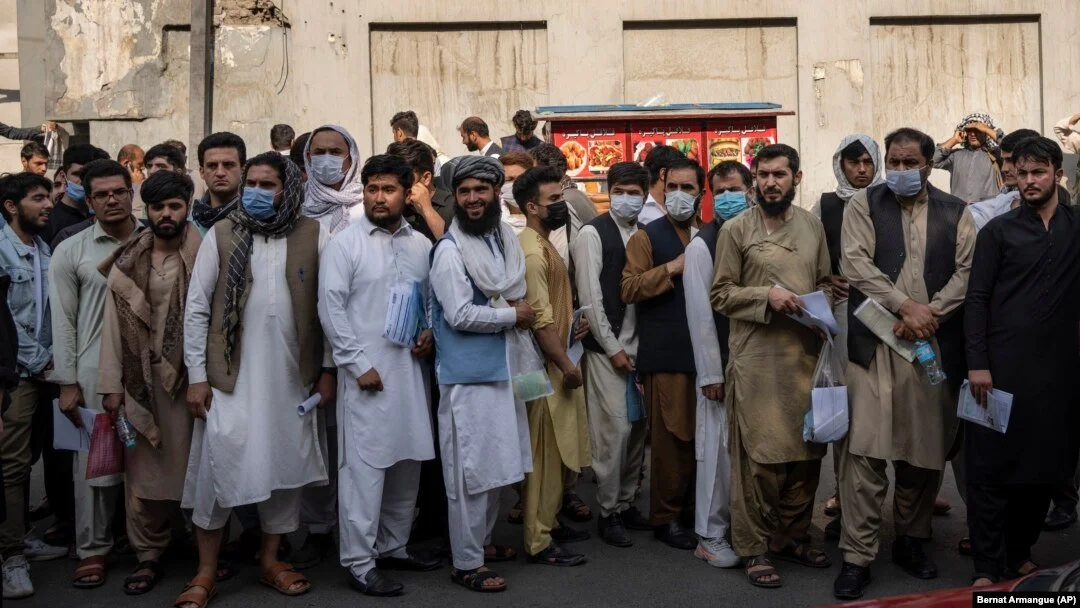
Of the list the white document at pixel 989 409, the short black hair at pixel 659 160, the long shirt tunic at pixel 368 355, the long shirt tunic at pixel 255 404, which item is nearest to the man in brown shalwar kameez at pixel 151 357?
the long shirt tunic at pixel 255 404

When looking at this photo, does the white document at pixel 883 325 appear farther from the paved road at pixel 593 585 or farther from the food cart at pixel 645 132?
the food cart at pixel 645 132

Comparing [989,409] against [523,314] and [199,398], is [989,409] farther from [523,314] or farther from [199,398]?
[199,398]

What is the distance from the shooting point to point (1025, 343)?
5.30 meters

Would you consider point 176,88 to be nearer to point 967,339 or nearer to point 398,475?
point 398,475

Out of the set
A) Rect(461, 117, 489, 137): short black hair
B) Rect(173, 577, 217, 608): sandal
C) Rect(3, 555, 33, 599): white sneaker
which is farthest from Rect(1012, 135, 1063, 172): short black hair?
Rect(461, 117, 489, 137): short black hair

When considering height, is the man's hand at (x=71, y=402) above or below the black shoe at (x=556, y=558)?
above

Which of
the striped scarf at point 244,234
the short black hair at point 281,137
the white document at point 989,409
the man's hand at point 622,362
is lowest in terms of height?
the white document at point 989,409

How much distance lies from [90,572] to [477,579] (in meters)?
1.95

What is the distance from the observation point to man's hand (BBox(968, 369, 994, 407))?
5301 mm

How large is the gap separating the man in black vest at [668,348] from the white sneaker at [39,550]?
3.26 metres

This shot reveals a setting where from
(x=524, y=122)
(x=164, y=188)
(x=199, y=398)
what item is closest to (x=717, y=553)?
(x=199, y=398)

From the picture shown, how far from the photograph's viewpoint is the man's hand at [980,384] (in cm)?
530

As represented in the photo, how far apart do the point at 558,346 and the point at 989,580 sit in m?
2.31

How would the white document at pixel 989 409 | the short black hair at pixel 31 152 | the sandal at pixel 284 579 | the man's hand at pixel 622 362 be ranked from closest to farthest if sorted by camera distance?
the white document at pixel 989 409
the sandal at pixel 284 579
the man's hand at pixel 622 362
the short black hair at pixel 31 152
